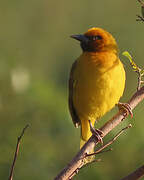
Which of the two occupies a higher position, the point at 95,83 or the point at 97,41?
the point at 97,41

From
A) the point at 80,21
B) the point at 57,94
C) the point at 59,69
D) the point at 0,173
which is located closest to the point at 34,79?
the point at 57,94

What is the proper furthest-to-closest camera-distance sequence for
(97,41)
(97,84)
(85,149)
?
(97,41) < (97,84) < (85,149)

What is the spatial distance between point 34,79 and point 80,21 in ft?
14.6

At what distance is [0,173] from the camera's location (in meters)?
4.01

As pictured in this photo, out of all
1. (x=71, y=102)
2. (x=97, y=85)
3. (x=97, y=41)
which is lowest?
(x=71, y=102)

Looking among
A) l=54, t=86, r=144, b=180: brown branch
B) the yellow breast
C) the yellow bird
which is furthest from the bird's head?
l=54, t=86, r=144, b=180: brown branch

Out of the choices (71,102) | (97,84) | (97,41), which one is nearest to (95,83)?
(97,84)

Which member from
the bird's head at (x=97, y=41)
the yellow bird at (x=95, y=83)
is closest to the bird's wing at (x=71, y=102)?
the yellow bird at (x=95, y=83)

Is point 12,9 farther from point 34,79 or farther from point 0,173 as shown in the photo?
point 0,173

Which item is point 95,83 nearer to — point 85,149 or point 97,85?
point 97,85

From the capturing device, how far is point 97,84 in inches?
175

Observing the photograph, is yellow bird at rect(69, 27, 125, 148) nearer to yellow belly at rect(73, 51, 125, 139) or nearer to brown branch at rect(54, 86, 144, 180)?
yellow belly at rect(73, 51, 125, 139)

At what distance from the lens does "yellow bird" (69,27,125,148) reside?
4.46m

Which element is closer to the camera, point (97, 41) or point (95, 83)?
point (95, 83)
